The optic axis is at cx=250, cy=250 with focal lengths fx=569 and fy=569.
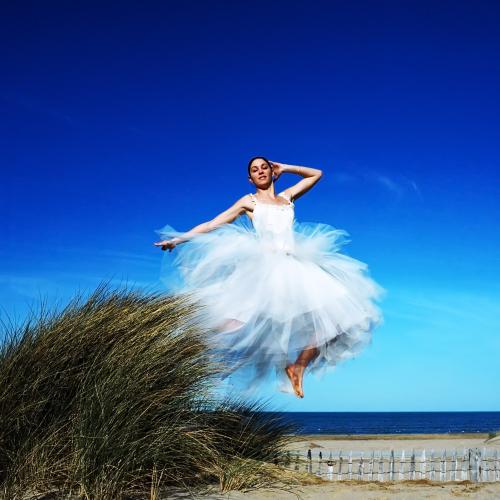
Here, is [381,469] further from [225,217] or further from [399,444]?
[399,444]

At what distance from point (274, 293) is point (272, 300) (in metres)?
0.08

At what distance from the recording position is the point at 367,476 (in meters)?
9.10

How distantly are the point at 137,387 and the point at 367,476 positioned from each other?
5849 mm

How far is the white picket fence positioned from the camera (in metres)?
8.92

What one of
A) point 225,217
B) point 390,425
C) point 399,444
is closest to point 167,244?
point 225,217

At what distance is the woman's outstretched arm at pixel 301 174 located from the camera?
6.73m

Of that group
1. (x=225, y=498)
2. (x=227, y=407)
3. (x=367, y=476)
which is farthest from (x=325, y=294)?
(x=367, y=476)

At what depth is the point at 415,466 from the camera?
945 centimetres

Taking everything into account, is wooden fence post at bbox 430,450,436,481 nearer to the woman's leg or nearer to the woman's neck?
the woman's leg

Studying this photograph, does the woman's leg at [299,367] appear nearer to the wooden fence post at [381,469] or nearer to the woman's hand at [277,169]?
the woman's hand at [277,169]

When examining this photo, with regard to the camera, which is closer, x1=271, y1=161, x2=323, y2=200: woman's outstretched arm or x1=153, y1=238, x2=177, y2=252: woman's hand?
x1=153, y1=238, x2=177, y2=252: woman's hand

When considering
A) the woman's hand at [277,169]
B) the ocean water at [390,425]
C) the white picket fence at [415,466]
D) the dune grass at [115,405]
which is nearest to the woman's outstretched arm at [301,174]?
the woman's hand at [277,169]

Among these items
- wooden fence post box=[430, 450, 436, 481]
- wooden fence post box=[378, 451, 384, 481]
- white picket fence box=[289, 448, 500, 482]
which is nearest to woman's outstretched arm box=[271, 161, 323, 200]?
white picket fence box=[289, 448, 500, 482]

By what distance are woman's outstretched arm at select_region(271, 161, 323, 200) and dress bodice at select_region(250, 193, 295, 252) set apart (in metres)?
0.30
